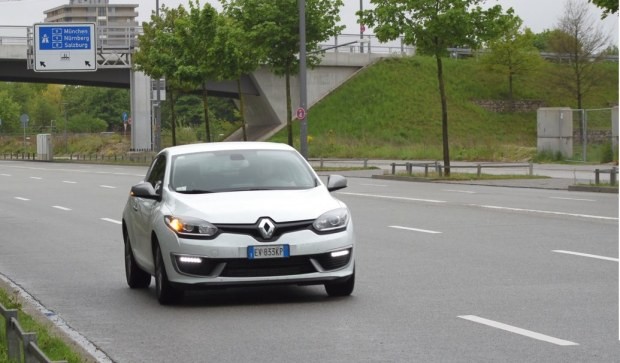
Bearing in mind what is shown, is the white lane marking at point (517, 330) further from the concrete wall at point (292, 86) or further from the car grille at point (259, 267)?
the concrete wall at point (292, 86)

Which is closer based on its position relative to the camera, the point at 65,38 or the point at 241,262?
the point at 241,262

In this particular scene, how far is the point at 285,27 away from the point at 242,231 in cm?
4861

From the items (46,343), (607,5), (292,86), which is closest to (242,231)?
(46,343)

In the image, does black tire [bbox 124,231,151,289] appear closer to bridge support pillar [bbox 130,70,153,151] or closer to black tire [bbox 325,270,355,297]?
black tire [bbox 325,270,355,297]

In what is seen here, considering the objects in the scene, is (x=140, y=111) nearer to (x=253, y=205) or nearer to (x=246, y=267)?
(x=253, y=205)

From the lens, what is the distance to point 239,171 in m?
12.4

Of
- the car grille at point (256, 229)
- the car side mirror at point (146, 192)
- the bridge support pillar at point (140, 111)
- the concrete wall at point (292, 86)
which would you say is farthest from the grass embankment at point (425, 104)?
the car grille at point (256, 229)

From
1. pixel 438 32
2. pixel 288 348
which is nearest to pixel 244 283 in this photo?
pixel 288 348

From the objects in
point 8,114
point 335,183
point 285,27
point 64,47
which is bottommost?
point 335,183

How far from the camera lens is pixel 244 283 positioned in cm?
1110

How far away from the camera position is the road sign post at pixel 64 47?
171 ft

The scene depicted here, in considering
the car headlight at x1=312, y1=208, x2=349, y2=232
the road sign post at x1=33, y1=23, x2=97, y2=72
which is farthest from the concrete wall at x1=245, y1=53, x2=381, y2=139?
the car headlight at x1=312, y1=208, x2=349, y2=232

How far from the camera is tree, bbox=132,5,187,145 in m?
70.0

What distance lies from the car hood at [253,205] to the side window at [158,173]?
Result: 0.67m
